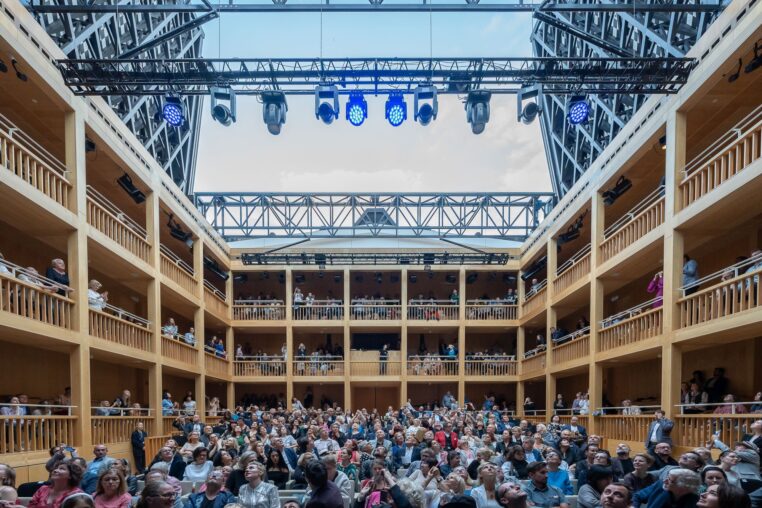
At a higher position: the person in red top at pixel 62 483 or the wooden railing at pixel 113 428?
the person in red top at pixel 62 483

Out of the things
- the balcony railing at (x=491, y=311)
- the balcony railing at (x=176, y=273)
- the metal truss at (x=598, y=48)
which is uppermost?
the metal truss at (x=598, y=48)

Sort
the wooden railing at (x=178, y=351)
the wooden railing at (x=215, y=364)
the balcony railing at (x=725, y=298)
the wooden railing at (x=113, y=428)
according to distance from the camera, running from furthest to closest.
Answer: the wooden railing at (x=215, y=364) < the wooden railing at (x=178, y=351) < the wooden railing at (x=113, y=428) < the balcony railing at (x=725, y=298)

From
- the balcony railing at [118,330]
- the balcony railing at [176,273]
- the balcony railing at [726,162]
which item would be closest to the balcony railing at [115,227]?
the balcony railing at [176,273]

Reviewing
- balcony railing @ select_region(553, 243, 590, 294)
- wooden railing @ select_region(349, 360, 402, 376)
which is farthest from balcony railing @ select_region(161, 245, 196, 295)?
balcony railing @ select_region(553, 243, 590, 294)

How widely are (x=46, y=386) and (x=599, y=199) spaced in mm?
14821

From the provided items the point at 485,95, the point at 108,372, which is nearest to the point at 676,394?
the point at 485,95

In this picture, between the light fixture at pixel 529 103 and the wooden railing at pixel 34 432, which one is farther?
the light fixture at pixel 529 103

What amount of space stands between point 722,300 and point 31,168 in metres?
13.3

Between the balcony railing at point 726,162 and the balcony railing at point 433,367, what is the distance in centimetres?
1547

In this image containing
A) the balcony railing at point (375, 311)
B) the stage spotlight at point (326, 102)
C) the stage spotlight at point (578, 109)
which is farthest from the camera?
the balcony railing at point (375, 311)

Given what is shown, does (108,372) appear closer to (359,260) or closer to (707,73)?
(359,260)

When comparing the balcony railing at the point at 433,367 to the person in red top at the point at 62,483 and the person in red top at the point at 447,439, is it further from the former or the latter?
the person in red top at the point at 62,483

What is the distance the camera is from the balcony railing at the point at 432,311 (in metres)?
27.3

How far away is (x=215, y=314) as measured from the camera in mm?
24375
